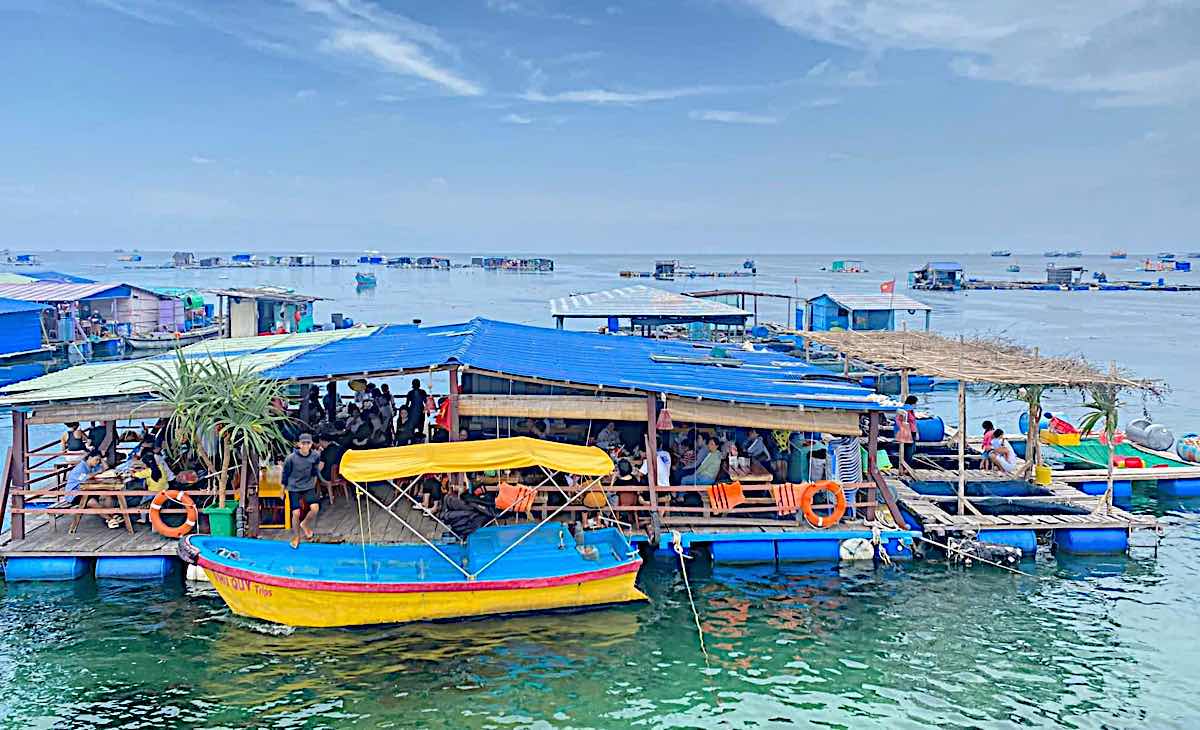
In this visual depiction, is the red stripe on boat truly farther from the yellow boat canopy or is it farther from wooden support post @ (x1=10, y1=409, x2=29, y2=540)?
wooden support post @ (x1=10, y1=409, x2=29, y2=540)

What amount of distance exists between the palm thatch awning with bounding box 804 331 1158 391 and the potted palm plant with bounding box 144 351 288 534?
1311 centimetres

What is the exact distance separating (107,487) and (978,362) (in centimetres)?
1841

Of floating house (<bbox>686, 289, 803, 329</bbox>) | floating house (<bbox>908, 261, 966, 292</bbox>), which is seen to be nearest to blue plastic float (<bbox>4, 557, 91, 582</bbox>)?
floating house (<bbox>686, 289, 803, 329</bbox>)

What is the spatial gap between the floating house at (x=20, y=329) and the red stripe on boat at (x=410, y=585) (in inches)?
1297

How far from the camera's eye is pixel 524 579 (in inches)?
534

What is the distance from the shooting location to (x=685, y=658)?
43.3ft

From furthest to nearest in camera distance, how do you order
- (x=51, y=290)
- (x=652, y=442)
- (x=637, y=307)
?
(x=51, y=290)
(x=637, y=307)
(x=652, y=442)

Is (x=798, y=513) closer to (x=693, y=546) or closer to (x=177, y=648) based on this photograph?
(x=693, y=546)

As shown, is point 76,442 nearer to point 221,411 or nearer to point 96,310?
point 221,411

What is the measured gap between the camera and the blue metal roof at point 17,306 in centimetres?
3919

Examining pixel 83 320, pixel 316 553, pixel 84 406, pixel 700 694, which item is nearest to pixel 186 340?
pixel 83 320

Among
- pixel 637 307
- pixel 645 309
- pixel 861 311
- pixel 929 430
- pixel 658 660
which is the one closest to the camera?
pixel 658 660

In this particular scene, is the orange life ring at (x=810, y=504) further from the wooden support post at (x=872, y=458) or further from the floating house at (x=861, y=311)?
the floating house at (x=861, y=311)

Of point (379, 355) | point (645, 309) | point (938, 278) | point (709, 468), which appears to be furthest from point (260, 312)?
point (938, 278)
